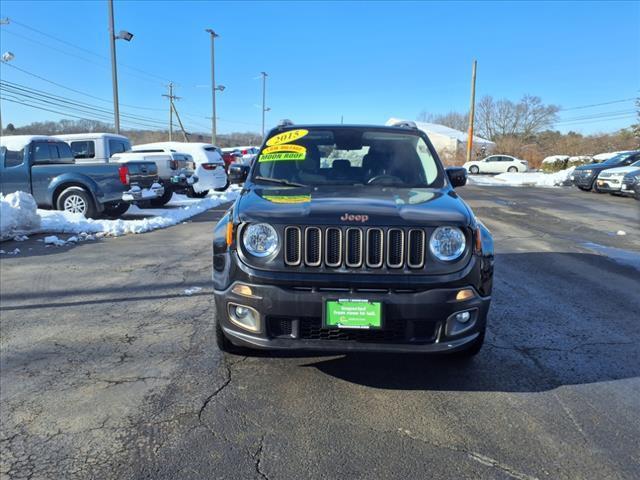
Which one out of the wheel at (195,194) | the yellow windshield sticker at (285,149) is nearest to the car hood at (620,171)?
the wheel at (195,194)

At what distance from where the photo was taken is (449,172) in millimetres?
4793

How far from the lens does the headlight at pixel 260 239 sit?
10.0 ft

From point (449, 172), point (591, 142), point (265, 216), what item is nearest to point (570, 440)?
point (265, 216)

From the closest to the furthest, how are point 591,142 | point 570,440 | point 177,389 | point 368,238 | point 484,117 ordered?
1. point 570,440
2. point 368,238
3. point 177,389
4. point 591,142
5. point 484,117

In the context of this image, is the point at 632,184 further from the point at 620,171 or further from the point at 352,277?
the point at 352,277

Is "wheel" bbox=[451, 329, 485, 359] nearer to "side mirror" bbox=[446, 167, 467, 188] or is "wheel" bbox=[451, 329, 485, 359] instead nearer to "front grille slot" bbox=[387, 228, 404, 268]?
"front grille slot" bbox=[387, 228, 404, 268]

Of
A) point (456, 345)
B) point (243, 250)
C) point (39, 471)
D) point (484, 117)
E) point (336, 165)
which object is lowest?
point (39, 471)

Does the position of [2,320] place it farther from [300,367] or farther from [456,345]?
[456,345]

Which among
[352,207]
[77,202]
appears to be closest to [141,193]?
[77,202]

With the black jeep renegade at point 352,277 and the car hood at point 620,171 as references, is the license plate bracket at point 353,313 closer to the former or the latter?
the black jeep renegade at point 352,277

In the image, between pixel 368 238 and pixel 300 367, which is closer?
pixel 368 238

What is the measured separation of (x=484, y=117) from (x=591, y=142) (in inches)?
1009

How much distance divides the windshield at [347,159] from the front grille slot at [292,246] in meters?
1.24

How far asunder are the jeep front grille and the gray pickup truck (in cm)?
887
